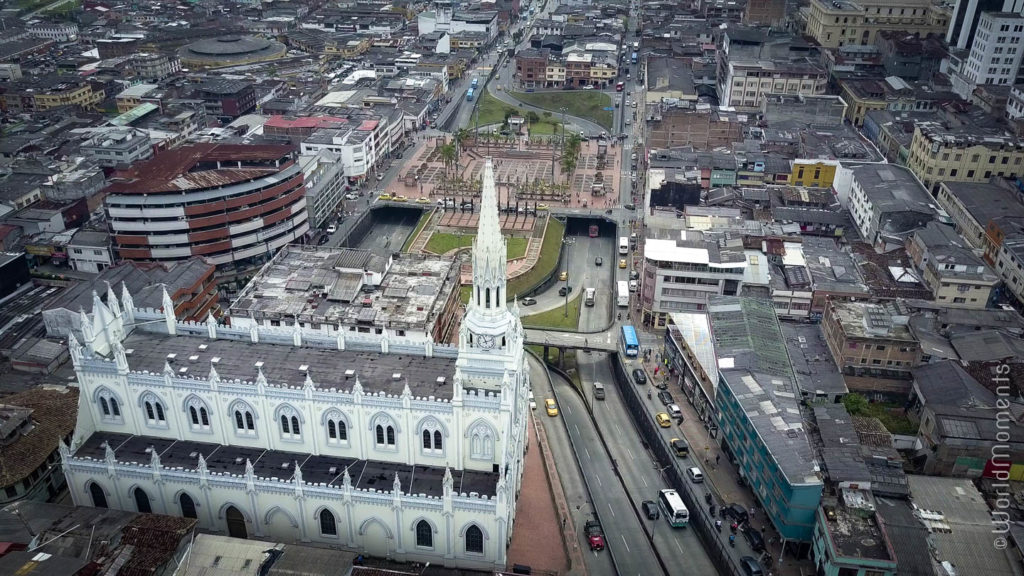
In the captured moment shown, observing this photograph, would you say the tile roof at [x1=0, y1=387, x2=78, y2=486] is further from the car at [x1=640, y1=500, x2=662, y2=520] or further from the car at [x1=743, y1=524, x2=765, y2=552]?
the car at [x1=743, y1=524, x2=765, y2=552]

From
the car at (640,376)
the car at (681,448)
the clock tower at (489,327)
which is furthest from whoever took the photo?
the car at (640,376)

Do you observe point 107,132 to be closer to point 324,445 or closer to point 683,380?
point 324,445

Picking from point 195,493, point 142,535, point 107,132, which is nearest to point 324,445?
point 195,493

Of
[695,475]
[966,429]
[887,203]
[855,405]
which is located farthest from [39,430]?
[887,203]

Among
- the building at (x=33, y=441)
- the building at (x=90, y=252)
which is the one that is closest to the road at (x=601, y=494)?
the building at (x=33, y=441)

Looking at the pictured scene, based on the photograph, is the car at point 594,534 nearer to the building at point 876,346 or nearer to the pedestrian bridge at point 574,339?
the pedestrian bridge at point 574,339

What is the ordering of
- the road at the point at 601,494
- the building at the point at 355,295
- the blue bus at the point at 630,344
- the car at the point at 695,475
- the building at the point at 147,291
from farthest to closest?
the blue bus at the point at 630,344 < the building at the point at 147,291 < the building at the point at 355,295 < the car at the point at 695,475 < the road at the point at 601,494
